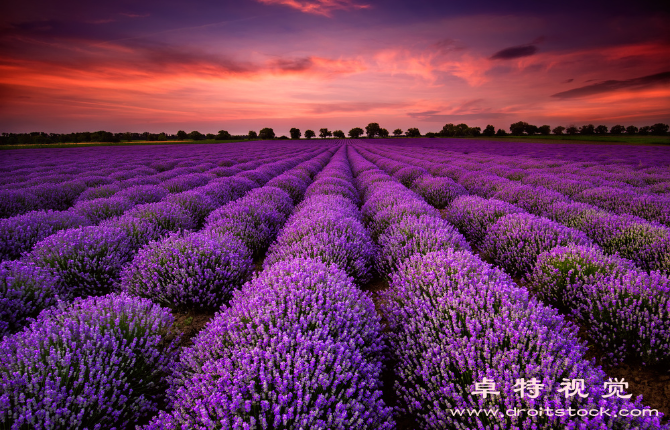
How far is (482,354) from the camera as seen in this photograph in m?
1.65

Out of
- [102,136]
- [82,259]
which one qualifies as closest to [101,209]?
[82,259]

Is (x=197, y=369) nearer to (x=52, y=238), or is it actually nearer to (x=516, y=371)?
(x=516, y=371)

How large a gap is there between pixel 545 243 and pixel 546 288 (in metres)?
0.83

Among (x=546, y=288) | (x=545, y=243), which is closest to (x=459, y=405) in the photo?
(x=546, y=288)

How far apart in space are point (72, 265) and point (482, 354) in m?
3.98

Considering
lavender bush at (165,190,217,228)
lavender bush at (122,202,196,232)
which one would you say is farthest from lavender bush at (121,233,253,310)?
lavender bush at (165,190,217,228)

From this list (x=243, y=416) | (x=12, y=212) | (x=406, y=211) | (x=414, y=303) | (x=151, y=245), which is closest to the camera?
(x=243, y=416)

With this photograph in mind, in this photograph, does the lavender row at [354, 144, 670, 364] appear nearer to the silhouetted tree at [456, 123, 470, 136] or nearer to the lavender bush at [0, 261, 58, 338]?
the lavender bush at [0, 261, 58, 338]

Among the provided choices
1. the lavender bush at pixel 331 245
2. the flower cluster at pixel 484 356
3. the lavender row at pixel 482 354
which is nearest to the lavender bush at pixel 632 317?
the lavender row at pixel 482 354

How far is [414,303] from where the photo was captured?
7.27 ft

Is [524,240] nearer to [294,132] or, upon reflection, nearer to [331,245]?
[331,245]

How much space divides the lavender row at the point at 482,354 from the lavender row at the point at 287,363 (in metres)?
0.27

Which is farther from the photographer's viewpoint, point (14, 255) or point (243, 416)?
point (14, 255)

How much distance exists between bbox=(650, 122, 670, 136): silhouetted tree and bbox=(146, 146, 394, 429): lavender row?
6959cm
